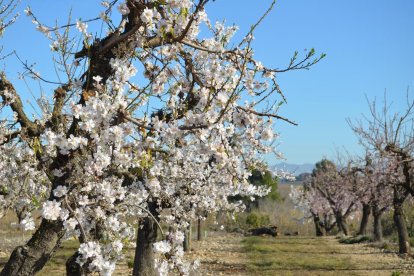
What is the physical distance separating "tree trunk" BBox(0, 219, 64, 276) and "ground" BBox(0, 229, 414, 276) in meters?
9.02

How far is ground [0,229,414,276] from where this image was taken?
572 inches

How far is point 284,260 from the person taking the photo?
17250 millimetres

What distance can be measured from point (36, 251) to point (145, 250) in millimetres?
7038

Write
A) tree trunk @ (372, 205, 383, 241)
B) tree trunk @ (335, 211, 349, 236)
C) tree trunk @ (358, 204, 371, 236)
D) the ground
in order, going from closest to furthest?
the ground → tree trunk @ (372, 205, 383, 241) → tree trunk @ (358, 204, 371, 236) → tree trunk @ (335, 211, 349, 236)

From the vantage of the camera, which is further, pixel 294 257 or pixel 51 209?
pixel 294 257

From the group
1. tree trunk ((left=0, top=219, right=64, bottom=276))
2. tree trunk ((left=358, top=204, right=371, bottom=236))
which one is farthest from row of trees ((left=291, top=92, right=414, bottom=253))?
tree trunk ((left=0, top=219, right=64, bottom=276))

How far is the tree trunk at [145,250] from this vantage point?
11.6m

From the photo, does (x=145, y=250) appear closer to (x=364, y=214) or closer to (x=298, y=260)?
(x=298, y=260)

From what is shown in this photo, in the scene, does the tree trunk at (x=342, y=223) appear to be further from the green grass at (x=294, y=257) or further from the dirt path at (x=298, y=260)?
the dirt path at (x=298, y=260)

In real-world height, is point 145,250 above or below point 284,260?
above

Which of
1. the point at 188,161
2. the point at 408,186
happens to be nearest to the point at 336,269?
the point at 408,186

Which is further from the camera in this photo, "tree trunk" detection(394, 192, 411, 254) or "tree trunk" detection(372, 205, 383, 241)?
"tree trunk" detection(372, 205, 383, 241)

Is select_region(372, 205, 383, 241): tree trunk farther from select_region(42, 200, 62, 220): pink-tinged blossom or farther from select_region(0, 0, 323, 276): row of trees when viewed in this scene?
select_region(42, 200, 62, 220): pink-tinged blossom

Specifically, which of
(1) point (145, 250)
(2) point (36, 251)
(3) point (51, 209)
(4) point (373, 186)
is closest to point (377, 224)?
(4) point (373, 186)
